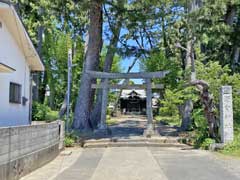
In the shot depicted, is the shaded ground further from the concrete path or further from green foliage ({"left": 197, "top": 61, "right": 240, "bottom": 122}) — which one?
the concrete path

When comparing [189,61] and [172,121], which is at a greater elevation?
[189,61]

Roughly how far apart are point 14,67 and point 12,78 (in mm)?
511

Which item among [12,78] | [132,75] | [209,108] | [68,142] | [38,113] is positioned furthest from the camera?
[38,113]

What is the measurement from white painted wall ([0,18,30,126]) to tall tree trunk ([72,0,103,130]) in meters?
5.17

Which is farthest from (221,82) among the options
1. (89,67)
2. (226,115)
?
(89,67)

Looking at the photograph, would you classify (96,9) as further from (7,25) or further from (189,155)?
Answer: (189,155)

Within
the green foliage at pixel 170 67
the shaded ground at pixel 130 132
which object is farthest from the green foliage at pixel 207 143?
the green foliage at pixel 170 67

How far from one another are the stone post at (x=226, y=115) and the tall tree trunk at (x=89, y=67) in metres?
9.54

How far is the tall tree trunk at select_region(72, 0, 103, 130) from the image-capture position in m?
23.1

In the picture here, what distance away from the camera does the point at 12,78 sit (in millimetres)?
15742

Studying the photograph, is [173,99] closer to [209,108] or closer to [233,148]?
[209,108]

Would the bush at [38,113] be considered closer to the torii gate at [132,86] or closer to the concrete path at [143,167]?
the torii gate at [132,86]

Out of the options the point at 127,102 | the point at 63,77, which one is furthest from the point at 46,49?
the point at 127,102

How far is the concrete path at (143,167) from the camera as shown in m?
9.77
